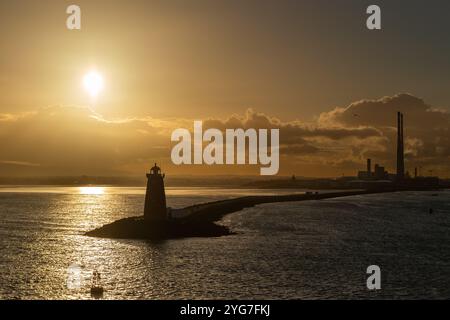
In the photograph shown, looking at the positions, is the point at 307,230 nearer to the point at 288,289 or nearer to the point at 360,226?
the point at 360,226

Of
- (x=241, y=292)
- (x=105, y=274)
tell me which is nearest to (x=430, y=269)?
(x=241, y=292)

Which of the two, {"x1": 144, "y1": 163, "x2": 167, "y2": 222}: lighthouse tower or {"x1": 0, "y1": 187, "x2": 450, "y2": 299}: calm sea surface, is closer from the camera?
{"x1": 0, "y1": 187, "x2": 450, "y2": 299}: calm sea surface

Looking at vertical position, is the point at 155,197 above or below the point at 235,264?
above

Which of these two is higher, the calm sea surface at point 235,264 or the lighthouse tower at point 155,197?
the lighthouse tower at point 155,197

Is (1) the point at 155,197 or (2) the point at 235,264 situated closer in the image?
(2) the point at 235,264

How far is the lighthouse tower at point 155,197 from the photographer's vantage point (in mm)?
68375

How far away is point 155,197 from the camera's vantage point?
225 feet

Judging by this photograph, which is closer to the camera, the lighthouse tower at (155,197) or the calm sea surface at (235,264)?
the calm sea surface at (235,264)

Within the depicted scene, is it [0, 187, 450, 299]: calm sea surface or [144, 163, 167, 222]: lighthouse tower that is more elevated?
[144, 163, 167, 222]: lighthouse tower

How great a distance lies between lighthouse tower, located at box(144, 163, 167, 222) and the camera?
68.4 m
